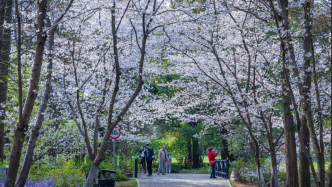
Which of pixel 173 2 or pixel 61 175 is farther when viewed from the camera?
pixel 173 2

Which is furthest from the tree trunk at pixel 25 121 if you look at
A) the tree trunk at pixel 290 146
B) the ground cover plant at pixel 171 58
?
the tree trunk at pixel 290 146

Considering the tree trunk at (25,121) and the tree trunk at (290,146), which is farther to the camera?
the tree trunk at (290,146)

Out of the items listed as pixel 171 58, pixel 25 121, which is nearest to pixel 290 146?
pixel 171 58

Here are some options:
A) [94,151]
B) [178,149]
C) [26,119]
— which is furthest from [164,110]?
[178,149]

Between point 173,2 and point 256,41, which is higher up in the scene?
point 173,2

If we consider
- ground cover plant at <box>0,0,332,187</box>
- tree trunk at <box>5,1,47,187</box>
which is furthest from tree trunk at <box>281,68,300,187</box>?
tree trunk at <box>5,1,47,187</box>

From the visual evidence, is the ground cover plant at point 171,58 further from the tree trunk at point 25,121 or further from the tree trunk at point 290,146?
the tree trunk at point 25,121

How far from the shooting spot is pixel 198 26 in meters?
9.03

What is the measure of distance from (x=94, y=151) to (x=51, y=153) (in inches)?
271

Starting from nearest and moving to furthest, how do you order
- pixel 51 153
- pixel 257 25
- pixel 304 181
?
pixel 304 181 → pixel 257 25 → pixel 51 153

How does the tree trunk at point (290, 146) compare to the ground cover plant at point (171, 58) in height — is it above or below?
below

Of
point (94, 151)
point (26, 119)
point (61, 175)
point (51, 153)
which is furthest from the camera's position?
point (51, 153)

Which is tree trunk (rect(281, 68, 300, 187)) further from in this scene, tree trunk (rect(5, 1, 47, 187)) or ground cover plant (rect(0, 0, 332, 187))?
tree trunk (rect(5, 1, 47, 187))

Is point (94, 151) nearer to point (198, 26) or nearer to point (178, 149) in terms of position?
point (198, 26)
